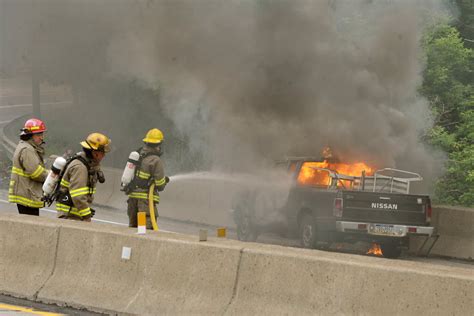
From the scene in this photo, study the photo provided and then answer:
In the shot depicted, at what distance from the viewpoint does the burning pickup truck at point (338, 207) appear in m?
14.7

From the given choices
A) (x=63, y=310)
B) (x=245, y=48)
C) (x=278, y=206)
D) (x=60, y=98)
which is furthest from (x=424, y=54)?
(x=60, y=98)

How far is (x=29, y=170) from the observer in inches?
430

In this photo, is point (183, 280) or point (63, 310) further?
point (63, 310)

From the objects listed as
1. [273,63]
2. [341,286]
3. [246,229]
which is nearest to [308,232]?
[246,229]

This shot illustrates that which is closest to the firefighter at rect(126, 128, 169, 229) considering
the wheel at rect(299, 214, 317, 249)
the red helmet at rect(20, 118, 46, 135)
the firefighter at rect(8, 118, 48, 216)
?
the firefighter at rect(8, 118, 48, 216)

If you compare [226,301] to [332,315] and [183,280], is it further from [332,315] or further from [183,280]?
[332,315]

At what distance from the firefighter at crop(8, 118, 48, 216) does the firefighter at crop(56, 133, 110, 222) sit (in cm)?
90

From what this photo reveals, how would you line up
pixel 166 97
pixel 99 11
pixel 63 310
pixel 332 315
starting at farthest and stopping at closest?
1. pixel 166 97
2. pixel 99 11
3. pixel 63 310
4. pixel 332 315

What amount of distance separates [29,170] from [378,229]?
5.80 m

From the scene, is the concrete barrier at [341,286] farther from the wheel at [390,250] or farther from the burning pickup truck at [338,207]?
the wheel at [390,250]

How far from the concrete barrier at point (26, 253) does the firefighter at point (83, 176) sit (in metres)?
0.49

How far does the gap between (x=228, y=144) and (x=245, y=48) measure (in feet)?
7.54

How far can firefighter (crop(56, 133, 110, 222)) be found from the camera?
9.91 m

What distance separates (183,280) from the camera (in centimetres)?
835
